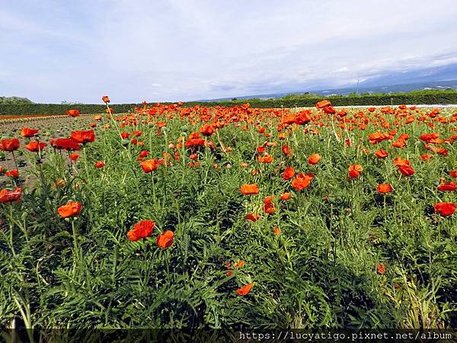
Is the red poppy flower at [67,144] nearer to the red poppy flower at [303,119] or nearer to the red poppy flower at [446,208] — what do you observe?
the red poppy flower at [303,119]

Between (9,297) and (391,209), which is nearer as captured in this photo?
(9,297)

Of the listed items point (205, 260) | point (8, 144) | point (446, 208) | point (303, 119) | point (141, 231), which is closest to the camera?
point (141, 231)

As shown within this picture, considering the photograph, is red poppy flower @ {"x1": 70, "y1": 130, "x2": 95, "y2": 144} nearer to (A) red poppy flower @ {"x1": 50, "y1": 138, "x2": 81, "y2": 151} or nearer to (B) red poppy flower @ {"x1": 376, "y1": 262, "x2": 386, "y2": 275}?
(A) red poppy flower @ {"x1": 50, "y1": 138, "x2": 81, "y2": 151}

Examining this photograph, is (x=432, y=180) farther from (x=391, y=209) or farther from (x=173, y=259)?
(x=173, y=259)

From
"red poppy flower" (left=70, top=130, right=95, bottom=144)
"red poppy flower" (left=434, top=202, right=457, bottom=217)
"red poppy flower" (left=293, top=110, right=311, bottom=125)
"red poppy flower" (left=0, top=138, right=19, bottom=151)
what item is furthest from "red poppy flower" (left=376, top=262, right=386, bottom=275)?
"red poppy flower" (left=0, top=138, right=19, bottom=151)

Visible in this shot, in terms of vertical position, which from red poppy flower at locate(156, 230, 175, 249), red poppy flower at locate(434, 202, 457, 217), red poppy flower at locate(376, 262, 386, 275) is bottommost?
red poppy flower at locate(376, 262, 386, 275)

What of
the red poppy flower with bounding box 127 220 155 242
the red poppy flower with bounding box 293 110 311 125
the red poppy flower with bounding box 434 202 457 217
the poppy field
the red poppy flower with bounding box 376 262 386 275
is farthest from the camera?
the red poppy flower with bounding box 293 110 311 125

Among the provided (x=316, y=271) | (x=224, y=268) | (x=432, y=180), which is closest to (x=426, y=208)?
(x=432, y=180)

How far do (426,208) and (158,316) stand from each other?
2.76 metres

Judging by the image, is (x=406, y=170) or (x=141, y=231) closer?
(x=141, y=231)

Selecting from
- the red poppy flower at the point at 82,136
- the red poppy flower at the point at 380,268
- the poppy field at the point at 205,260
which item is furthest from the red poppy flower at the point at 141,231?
the red poppy flower at the point at 380,268

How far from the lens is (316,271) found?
219 cm

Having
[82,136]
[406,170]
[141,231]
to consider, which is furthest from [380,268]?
[82,136]

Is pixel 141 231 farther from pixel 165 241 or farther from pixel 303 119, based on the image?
pixel 303 119
